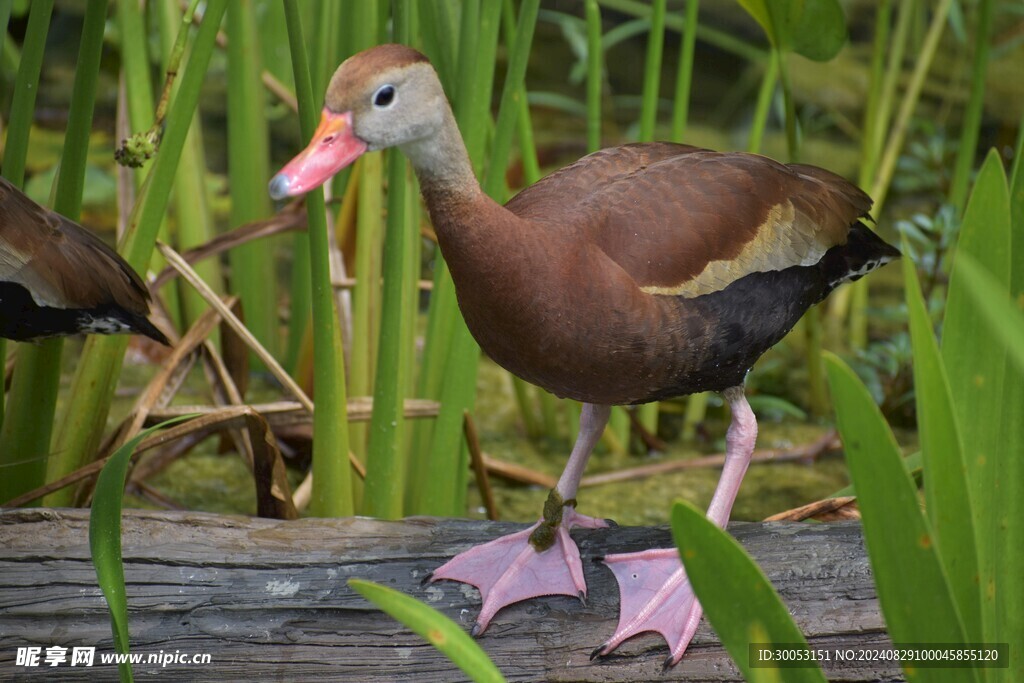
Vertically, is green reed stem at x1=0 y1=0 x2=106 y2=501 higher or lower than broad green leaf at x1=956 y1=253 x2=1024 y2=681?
higher

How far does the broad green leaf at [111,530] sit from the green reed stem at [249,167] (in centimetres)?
160

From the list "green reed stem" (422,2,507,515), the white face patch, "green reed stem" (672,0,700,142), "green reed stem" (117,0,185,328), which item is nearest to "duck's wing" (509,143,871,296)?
"green reed stem" (422,2,507,515)

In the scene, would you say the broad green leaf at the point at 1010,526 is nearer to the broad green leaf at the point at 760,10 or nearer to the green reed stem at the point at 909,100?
the broad green leaf at the point at 760,10

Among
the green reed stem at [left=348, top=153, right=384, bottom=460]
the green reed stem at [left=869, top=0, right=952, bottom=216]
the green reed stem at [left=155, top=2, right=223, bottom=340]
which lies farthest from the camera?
the green reed stem at [left=869, top=0, right=952, bottom=216]

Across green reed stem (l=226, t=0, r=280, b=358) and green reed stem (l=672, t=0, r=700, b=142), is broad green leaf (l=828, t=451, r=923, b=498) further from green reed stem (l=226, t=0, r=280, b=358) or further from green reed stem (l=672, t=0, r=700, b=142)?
green reed stem (l=226, t=0, r=280, b=358)

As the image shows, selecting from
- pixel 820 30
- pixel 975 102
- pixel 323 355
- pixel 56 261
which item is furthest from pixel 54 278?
pixel 975 102

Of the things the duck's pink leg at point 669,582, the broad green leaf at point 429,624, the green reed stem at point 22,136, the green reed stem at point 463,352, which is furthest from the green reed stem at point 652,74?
the broad green leaf at point 429,624

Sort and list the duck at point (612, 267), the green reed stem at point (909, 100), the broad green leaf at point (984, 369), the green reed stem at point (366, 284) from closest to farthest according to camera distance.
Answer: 1. the broad green leaf at point (984, 369)
2. the duck at point (612, 267)
3. the green reed stem at point (366, 284)
4. the green reed stem at point (909, 100)

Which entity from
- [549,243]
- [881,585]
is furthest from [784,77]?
[881,585]

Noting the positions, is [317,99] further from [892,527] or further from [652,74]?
[892,527]

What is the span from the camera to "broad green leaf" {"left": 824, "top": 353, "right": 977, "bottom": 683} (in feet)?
2.70

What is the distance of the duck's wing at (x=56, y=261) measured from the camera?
1702mm

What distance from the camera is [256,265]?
2.80m

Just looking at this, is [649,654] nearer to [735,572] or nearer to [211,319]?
[735,572]
